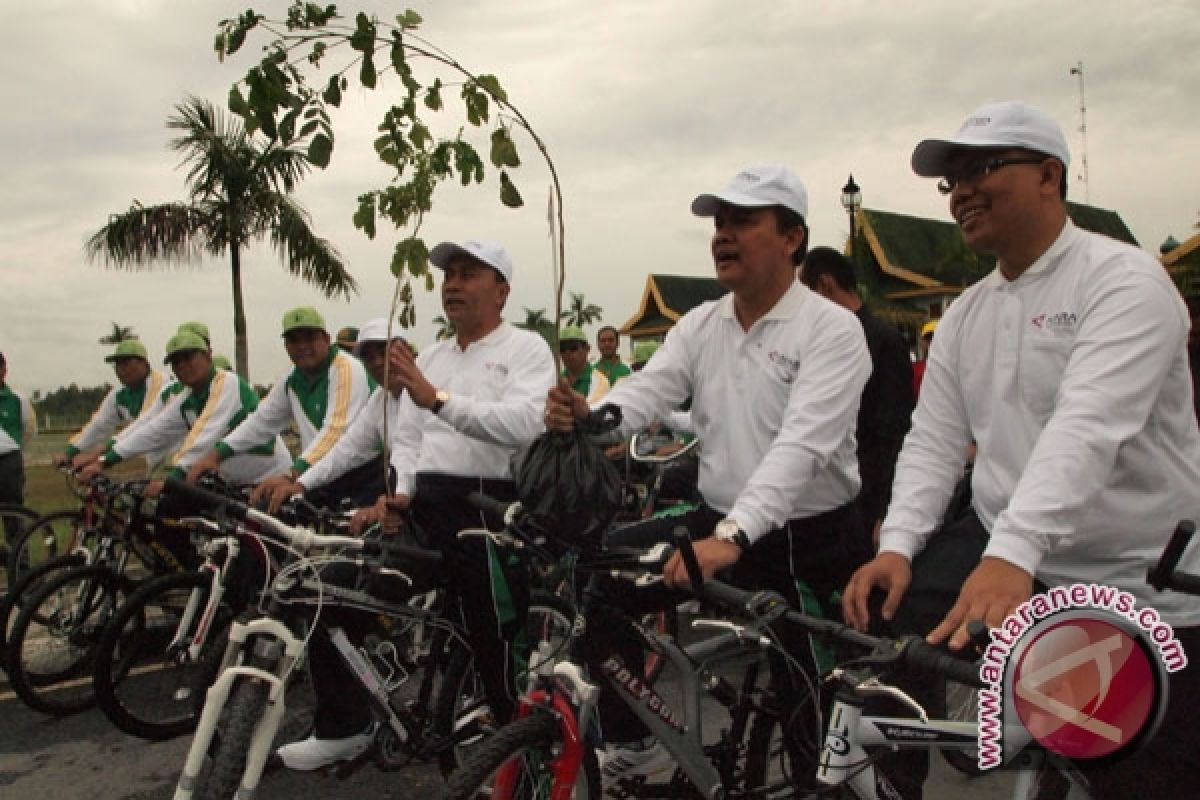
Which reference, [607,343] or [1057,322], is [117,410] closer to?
[607,343]

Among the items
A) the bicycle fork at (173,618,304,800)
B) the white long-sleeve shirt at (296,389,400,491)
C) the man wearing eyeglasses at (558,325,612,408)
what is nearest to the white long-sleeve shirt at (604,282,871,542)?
the bicycle fork at (173,618,304,800)

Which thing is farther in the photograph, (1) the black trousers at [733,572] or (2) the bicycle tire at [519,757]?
(1) the black trousers at [733,572]

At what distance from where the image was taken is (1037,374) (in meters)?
2.33

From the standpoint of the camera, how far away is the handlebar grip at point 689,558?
237 cm

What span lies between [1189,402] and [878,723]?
924mm

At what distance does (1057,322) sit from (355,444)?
3884mm

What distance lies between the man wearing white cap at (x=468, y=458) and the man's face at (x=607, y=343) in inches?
317

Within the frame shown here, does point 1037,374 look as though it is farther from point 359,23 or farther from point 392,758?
point 392,758

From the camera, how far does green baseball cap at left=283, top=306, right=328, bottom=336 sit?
627cm

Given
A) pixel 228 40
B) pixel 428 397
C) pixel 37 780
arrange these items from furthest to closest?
pixel 37 780
pixel 428 397
pixel 228 40

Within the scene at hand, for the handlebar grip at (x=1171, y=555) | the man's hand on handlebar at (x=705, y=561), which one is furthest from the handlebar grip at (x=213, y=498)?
the handlebar grip at (x=1171, y=555)

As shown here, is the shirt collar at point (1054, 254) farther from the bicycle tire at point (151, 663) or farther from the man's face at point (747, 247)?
the bicycle tire at point (151, 663)

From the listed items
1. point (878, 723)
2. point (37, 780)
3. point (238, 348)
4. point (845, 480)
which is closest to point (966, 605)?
point (878, 723)

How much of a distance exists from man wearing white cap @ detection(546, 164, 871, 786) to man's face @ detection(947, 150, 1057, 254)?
84 cm
